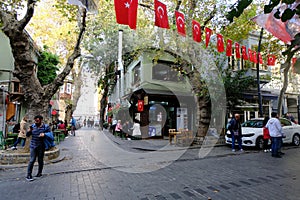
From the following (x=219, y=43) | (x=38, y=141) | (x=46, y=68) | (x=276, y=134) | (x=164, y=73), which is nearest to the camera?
(x=38, y=141)

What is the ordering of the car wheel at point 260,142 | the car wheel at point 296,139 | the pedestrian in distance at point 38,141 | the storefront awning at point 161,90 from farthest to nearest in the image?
the storefront awning at point 161,90 < the car wheel at point 296,139 < the car wheel at point 260,142 < the pedestrian in distance at point 38,141

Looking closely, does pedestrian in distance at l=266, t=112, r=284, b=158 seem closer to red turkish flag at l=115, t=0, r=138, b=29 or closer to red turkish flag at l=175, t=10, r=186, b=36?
red turkish flag at l=175, t=10, r=186, b=36

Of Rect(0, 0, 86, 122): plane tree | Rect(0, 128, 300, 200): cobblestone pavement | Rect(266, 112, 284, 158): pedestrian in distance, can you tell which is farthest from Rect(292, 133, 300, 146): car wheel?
Rect(0, 0, 86, 122): plane tree

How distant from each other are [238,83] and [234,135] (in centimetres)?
377

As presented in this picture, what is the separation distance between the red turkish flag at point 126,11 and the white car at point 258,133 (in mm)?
7865

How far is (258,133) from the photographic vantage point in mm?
10578

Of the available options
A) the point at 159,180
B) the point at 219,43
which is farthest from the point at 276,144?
the point at 159,180

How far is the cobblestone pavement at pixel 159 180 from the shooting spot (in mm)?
4559

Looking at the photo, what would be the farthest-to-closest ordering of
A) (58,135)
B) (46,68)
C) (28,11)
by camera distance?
(46,68) → (58,135) → (28,11)

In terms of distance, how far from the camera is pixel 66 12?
34.1ft

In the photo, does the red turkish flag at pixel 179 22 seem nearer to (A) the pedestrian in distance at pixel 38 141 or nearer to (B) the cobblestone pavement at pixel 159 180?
(B) the cobblestone pavement at pixel 159 180

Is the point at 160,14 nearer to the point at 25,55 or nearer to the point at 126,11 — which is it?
the point at 126,11

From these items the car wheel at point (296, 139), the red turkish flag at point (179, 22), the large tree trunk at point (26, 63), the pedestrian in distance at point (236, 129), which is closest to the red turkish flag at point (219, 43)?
the red turkish flag at point (179, 22)

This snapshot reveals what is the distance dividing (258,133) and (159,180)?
7.12 metres
